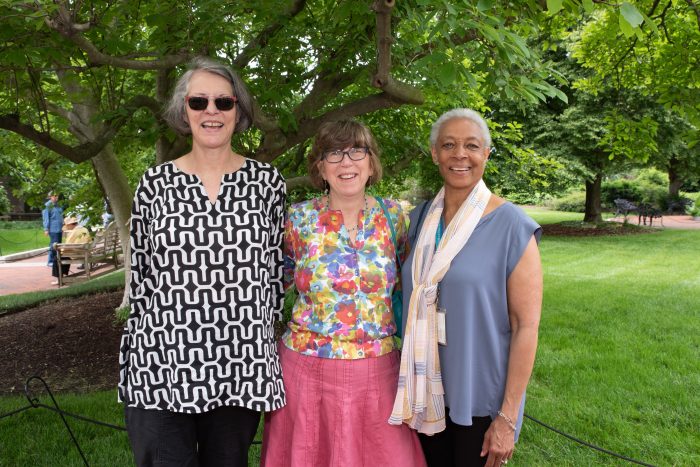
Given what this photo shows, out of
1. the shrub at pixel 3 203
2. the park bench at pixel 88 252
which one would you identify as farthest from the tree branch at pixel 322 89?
the shrub at pixel 3 203

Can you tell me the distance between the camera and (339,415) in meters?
2.15

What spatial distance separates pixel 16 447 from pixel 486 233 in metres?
3.61

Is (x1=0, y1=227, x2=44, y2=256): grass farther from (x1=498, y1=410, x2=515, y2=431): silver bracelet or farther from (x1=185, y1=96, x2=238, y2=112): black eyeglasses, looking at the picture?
(x1=498, y1=410, x2=515, y2=431): silver bracelet

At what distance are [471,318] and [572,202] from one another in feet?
109

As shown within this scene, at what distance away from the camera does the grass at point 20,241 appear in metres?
18.4

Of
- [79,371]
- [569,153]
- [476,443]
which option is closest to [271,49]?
[476,443]

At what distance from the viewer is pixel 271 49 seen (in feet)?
14.0

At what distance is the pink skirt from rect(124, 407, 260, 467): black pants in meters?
0.17

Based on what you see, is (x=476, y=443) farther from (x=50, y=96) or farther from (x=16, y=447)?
(x=50, y=96)

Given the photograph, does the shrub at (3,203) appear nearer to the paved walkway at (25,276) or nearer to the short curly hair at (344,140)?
the paved walkway at (25,276)

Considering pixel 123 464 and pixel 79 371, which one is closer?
pixel 123 464

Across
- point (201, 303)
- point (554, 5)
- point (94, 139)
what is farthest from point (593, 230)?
point (201, 303)

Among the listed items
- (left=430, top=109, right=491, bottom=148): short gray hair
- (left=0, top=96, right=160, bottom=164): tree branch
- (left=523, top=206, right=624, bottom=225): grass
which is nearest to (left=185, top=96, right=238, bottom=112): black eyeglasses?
(left=430, top=109, right=491, bottom=148): short gray hair

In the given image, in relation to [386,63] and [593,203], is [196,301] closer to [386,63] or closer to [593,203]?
[386,63]
